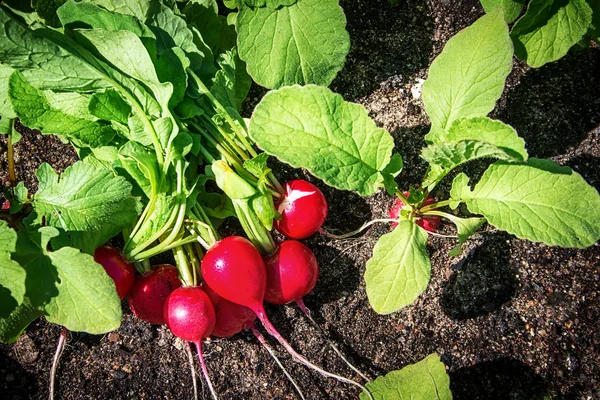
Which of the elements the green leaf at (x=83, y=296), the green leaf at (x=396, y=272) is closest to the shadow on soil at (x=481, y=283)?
the green leaf at (x=396, y=272)

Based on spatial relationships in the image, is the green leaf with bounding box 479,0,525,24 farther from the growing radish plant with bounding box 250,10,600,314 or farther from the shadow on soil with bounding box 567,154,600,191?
the shadow on soil with bounding box 567,154,600,191

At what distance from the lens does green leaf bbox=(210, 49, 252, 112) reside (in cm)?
130

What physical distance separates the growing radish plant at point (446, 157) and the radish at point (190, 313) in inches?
13.5

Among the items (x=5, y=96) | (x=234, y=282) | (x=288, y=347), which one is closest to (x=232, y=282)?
(x=234, y=282)

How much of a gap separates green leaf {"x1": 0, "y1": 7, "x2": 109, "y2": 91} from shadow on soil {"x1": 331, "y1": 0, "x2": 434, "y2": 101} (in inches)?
23.7

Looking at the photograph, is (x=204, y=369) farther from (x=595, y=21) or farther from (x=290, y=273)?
(x=595, y=21)

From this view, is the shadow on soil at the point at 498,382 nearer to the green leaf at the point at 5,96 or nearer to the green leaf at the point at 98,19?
the green leaf at the point at 98,19

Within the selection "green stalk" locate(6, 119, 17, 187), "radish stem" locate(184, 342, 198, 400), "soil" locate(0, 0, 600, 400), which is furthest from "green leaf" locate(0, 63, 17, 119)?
"radish stem" locate(184, 342, 198, 400)

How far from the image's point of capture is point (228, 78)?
4.31ft

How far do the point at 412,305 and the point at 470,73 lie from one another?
1.82ft

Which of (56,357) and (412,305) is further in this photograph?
(412,305)

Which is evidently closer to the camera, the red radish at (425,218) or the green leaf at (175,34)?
the green leaf at (175,34)

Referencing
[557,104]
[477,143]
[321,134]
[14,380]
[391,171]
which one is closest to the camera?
[477,143]

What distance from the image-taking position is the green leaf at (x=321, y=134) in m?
1.13
